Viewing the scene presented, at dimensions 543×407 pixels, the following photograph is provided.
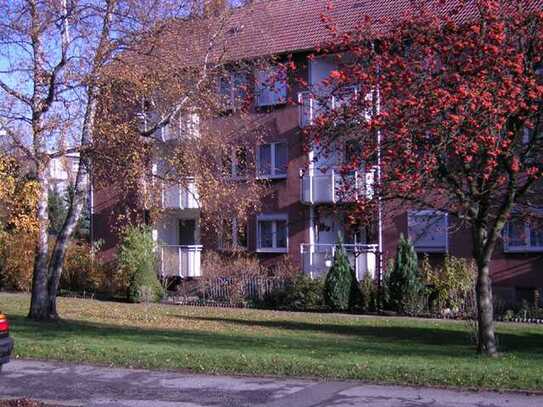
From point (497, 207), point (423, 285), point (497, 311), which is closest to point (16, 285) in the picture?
point (423, 285)

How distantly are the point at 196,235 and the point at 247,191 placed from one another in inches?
525

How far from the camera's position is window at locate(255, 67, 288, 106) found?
13.2 m

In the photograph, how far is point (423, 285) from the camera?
2319cm

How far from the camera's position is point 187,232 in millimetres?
33969

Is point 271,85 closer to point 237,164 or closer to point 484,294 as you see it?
point 484,294

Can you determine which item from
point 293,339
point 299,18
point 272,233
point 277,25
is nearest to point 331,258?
point 272,233

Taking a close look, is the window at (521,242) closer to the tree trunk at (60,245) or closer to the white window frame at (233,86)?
the white window frame at (233,86)

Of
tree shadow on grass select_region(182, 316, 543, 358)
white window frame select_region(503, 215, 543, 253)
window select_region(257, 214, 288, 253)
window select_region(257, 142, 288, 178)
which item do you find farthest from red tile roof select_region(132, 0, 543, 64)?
white window frame select_region(503, 215, 543, 253)

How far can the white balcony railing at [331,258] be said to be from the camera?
26.5 m

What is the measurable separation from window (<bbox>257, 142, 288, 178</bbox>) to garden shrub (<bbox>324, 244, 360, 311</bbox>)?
5686 mm

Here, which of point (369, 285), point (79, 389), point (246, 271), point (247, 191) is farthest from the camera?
point (246, 271)

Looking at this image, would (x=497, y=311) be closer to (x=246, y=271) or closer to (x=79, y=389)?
(x=246, y=271)

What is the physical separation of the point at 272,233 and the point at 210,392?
20.3 m

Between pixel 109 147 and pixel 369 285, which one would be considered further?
pixel 369 285
